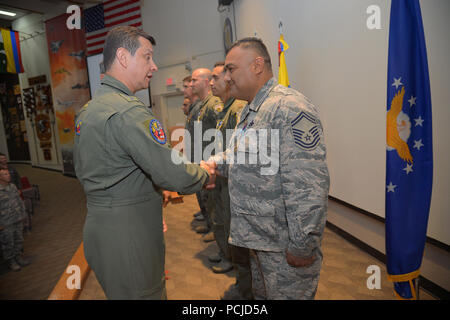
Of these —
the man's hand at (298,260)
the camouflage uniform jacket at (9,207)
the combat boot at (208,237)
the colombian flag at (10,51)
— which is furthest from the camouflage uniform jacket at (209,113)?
the colombian flag at (10,51)

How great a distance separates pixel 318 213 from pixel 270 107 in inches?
20.8

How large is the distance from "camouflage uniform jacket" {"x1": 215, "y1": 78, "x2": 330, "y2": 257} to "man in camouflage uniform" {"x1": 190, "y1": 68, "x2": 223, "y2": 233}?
1.40 metres

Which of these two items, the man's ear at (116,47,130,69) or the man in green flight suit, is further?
the man's ear at (116,47,130,69)

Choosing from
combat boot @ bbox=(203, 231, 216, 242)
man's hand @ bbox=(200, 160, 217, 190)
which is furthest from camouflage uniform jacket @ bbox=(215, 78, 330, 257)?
combat boot @ bbox=(203, 231, 216, 242)

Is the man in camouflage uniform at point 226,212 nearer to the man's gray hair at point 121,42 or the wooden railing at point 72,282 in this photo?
the man's gray hair at point 121,42

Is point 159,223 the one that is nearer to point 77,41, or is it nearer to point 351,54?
point 351,54

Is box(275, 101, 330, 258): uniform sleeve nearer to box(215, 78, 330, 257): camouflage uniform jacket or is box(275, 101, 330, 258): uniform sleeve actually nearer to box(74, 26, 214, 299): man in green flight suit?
box(215, 78, 330, 257): camouflage uniform jacket

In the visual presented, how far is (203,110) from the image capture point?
3.03 m

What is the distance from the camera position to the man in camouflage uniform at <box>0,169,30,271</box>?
3.16 meters

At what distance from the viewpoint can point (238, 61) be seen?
58.9 inches

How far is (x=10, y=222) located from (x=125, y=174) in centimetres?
285

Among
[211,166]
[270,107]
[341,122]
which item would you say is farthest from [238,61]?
[341,122]

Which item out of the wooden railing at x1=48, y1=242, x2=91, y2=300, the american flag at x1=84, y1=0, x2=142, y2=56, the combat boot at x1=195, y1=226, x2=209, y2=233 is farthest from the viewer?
the american flag at x1=84, y1=0, x2=142, y2=56

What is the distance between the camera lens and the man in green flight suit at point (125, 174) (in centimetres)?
119
